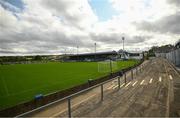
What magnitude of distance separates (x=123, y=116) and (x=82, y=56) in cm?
16239

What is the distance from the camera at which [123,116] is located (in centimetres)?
975

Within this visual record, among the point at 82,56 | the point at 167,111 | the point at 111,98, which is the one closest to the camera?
the point at 167,111

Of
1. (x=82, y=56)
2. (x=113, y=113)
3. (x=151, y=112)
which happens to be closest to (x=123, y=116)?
(x=113, y=113)

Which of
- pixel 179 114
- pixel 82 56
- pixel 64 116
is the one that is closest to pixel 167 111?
pixel 179 114

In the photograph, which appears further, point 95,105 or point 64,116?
point 95,105

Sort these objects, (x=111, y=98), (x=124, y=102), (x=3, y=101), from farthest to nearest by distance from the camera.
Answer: (x=3, y=101), (x=111, y=98), (x=124, y=102)

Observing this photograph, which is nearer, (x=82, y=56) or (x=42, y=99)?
(x=42, y=99)

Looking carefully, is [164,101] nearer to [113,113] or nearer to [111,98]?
[111,98]

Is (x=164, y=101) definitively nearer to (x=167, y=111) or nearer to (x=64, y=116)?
(x=167, y=111)

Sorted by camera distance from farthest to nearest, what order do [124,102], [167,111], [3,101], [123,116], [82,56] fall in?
[82,56], [3,101], [124,102], [167,111], [123,116]

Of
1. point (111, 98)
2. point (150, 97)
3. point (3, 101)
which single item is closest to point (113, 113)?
point (111, 98)

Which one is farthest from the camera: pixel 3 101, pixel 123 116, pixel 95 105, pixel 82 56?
pixel 82 56

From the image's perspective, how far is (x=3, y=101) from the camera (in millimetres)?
14938

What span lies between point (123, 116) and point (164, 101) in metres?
4.22
